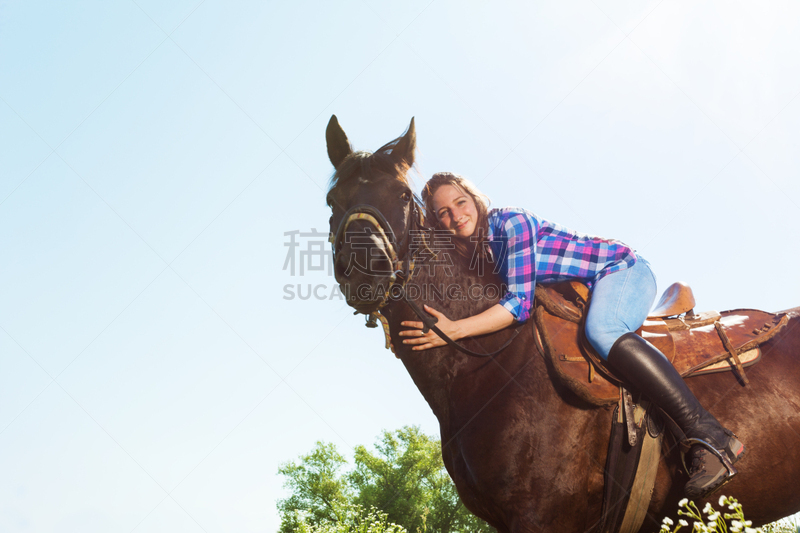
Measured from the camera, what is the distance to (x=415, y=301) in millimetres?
3521

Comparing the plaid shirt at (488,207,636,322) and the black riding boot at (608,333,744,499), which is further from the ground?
the plaid shirt at (488,207,636,322)

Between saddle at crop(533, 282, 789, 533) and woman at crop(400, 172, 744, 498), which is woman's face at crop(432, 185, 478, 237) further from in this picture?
saddle at crop(533, 282, 789, 533)

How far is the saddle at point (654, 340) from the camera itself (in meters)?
3.18

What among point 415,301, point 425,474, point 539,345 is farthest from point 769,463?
point 425,474

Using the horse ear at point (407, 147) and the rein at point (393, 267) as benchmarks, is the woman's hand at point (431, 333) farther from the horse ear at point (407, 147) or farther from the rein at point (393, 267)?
the horse ear at point (407, 147)

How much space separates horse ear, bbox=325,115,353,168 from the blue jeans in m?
2.45

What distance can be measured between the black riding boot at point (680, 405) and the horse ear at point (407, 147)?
2.27 m

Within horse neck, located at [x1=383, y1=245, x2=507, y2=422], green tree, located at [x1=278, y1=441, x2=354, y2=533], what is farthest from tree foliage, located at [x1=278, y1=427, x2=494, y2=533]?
horse neck, located at [x1=383, y1=245, x2=507, y2=422]

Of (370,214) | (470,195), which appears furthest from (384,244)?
(470,195)

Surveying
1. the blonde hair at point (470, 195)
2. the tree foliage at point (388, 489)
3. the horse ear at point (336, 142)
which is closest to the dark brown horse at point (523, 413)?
Result: the blonde hair at point (470, 195)

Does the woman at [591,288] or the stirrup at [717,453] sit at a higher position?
the woman at [591,288]

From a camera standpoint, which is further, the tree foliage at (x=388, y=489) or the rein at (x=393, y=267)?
the tree foliage at (x=388, y=489)

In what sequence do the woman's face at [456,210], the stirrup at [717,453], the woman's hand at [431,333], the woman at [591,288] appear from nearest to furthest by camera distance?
the stirrup at [717,453], the woman at [591,288], the woman's hand at [431,333], the woman's face at [456,210]

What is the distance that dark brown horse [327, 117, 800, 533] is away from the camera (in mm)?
3037
